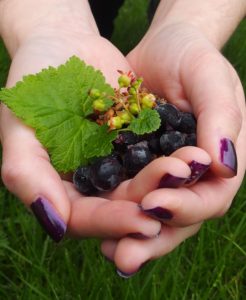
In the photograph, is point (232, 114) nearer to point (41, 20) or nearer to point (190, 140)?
point (190, 140)

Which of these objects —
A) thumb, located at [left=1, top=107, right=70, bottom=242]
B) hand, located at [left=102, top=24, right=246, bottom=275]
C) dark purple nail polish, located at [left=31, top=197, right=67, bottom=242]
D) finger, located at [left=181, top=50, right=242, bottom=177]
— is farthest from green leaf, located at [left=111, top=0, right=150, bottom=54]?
dark purple nail polish, located at [left=31, top=197, right=67, bottom=242]

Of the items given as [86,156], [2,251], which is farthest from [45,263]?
[86,156]

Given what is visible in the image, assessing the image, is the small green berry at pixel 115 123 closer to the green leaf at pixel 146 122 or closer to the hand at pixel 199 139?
the green leaf at pixel 146 122

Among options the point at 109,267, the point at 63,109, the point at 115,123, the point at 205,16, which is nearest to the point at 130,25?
the point at 205,16

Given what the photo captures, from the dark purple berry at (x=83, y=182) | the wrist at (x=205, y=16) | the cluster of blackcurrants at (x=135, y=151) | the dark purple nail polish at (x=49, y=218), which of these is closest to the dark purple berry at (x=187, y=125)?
the cluster of blackcurrants at (x=135, y=151)

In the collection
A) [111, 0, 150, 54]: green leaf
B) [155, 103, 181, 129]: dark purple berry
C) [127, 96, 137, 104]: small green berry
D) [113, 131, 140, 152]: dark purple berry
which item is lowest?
[111, 0, 150, 54]: green leaf

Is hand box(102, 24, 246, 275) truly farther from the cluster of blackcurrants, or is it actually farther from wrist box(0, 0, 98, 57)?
wrist box(0, 0, 98, 57)

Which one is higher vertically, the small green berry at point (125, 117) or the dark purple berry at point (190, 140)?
the dark purple berry at point (190, 140)

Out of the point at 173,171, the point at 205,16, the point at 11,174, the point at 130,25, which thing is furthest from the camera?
the point at 130,25
